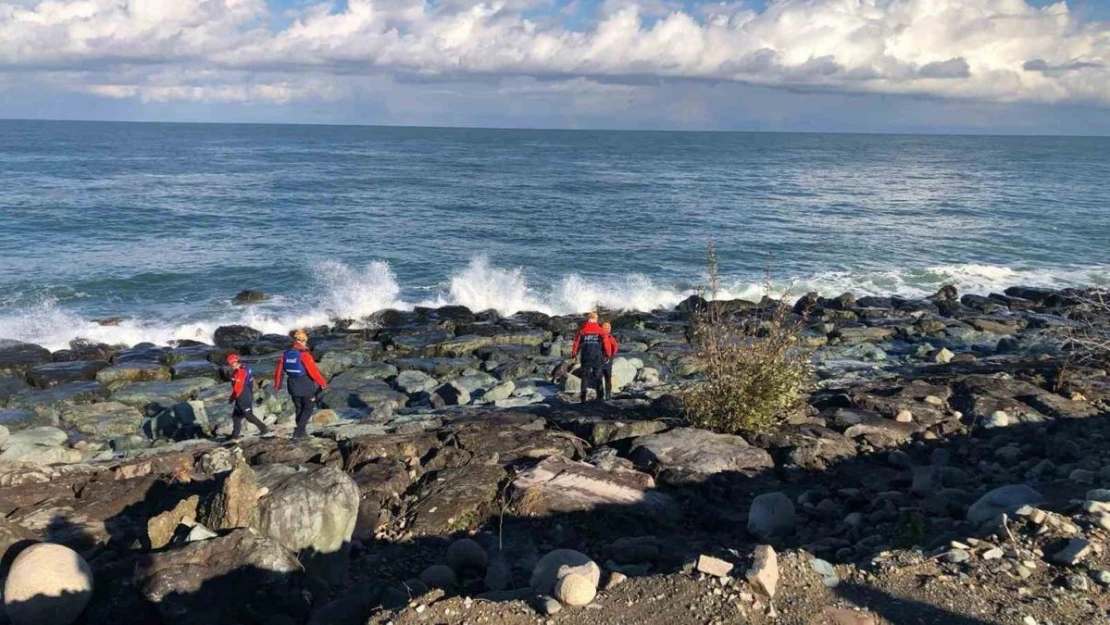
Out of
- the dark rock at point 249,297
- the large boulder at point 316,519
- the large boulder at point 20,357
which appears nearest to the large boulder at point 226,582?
the large boulder at point 316,519

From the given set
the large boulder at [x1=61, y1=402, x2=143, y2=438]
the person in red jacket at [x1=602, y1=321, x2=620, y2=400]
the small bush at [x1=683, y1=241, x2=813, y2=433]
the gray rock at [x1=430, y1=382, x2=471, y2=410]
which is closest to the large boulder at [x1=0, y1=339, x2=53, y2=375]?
the large boulder at [x1=61, y1=402, x2=143, y2=438]

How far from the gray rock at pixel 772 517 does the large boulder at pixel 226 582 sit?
14.0ft

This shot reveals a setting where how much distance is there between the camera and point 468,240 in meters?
37.8

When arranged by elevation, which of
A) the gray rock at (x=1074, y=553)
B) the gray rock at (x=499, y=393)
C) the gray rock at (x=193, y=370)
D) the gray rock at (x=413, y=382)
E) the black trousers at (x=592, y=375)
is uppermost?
the gray rock at (x=1074, y=553)

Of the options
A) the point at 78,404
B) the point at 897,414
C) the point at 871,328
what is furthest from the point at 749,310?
the point at 78,404

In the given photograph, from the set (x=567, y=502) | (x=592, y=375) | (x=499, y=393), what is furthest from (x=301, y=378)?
(x=567, y=502)

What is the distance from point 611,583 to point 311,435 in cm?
705

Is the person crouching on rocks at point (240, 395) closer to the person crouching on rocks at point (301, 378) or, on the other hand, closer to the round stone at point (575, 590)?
the person crouching on rocks at point (301, 378)

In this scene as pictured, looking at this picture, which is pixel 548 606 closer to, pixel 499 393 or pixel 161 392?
pixel 499 393

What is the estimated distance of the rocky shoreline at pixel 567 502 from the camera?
6.12 metres

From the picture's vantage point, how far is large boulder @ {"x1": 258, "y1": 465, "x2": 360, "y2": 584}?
302 inches

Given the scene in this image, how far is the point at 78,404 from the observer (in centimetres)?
1630

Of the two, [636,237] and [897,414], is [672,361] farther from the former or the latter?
[636,237]

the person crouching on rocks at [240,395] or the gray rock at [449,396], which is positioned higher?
the person crouching on rocks at [240,395]
